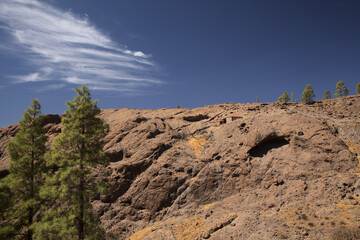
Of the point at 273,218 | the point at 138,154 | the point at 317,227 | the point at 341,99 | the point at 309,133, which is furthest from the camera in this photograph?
the point at 341,99

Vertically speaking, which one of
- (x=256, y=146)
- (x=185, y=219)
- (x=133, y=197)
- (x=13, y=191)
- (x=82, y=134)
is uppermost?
(x=82, y=134)

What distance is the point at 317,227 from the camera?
1184cm

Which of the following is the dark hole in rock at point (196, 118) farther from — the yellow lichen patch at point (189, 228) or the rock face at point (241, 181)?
the yellow lichen patch at point (189, 228)

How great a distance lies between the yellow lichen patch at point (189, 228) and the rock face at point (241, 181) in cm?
9

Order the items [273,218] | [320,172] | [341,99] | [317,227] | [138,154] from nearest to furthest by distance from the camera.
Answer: [317,227]
[273,218]
[320,172]
[138,154]
[341,99]

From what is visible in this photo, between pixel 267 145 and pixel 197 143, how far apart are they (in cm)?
854

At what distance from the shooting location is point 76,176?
456 inches

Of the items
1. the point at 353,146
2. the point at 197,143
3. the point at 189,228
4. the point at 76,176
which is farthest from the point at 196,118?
the point at 76,176

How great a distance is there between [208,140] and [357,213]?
16.0m

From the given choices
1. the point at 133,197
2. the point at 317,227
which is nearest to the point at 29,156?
the point at 133,197

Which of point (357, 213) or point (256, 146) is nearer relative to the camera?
point (357, 213)

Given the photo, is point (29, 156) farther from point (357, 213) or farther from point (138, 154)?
point (357, 213)

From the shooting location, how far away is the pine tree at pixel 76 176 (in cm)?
1127

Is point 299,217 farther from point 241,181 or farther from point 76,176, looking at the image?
point 76,176
